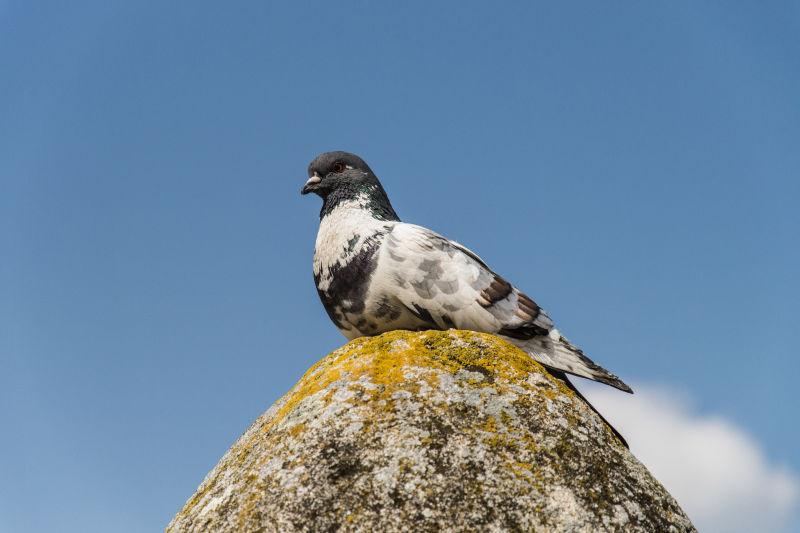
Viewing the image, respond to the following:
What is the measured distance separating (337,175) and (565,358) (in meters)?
2.75

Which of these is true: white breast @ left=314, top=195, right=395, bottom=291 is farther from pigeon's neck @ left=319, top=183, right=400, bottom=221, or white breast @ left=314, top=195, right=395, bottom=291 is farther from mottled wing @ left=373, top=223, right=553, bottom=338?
mottled wing @ left=373, top=223, right=553, bottom=338

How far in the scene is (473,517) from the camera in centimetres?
415

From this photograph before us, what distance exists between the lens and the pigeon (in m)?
6.33

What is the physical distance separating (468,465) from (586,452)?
717 millimetres

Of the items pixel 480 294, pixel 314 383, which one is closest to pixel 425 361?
pixel 314 383

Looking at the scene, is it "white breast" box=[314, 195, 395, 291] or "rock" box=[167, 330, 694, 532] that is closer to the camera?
"rock" box=[167, 330, 694, 532]

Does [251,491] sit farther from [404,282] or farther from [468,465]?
[404,282]

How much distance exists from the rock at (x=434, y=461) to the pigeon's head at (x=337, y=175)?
2.64m

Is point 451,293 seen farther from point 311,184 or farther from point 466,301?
point 311,184

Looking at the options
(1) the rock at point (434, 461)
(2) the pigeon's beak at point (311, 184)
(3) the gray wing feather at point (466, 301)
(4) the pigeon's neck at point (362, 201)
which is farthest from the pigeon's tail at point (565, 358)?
(2) the pigeon's beak at point (311, 184)

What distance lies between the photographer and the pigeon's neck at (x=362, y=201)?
24.0 ft

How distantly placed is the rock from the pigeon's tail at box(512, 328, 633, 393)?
3.43 feet

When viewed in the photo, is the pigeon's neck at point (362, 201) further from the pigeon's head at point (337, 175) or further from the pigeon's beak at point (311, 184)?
the pigeon's beak at point (311, 184)

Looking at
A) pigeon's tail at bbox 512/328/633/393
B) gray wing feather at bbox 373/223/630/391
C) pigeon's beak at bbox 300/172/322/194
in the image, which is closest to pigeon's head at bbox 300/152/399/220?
pigeon's beak at bbox 300/172/322/194
